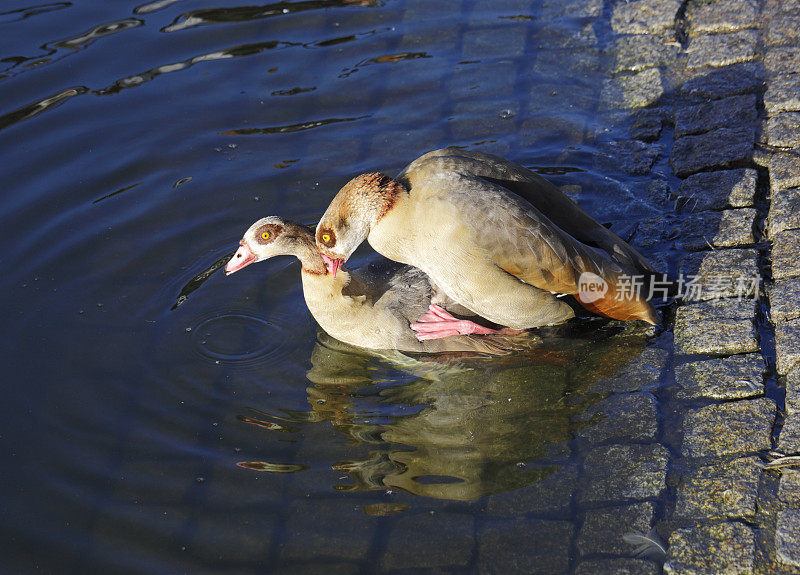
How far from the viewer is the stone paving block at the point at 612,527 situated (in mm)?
3801

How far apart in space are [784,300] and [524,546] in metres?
2.23

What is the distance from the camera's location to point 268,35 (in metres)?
8.49

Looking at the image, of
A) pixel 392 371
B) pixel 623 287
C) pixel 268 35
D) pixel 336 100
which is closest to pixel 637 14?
pixel 336 100

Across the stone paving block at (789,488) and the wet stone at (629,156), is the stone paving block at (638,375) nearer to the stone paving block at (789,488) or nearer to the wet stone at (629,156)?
the stone paving block at (789,488)

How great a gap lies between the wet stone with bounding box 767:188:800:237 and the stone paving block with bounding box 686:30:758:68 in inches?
78.4

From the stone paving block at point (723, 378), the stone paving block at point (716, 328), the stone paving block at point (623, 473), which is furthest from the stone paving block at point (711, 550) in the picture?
the stone paving block at point (716, 328)

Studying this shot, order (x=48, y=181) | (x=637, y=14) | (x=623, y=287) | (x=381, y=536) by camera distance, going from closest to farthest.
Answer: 1. (x=381, y=536)
2. (x=623, y=287)
3. (x=48, y=181)
4. (x=637, y=14)

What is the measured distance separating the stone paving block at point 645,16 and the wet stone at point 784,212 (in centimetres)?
290

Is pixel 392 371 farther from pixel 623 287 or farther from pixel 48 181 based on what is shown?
pixel 48 181

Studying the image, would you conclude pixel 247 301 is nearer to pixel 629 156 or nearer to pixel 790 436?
pixel 629 156

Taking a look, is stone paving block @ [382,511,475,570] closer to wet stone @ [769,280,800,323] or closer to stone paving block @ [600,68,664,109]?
wet stone @ [769,280,800,323]

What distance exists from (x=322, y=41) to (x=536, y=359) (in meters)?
4.56

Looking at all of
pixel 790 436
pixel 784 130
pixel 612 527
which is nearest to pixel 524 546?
pixel 612 527

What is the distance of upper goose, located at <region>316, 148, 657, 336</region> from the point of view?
15.8 feet
